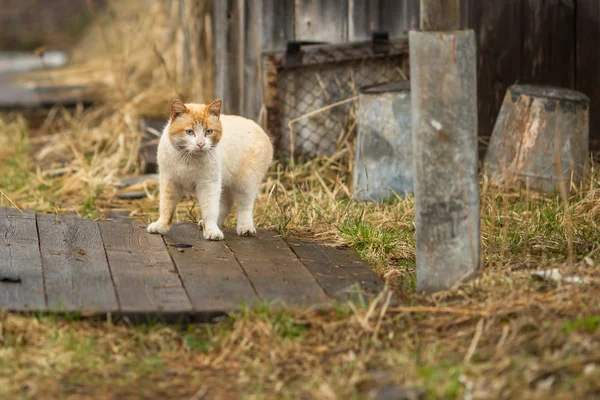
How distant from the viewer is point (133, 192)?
256 inches

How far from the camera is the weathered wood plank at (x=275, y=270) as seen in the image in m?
3.57

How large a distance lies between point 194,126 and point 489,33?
288 centimetres

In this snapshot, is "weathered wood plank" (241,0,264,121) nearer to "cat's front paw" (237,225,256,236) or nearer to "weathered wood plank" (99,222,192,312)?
"cat's front paw" (237,225,256,236)

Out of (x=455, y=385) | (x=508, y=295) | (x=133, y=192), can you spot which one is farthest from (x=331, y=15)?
(x=455, y=385)

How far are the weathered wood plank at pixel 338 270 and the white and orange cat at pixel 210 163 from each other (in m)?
0.44

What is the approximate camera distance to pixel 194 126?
14.0ft

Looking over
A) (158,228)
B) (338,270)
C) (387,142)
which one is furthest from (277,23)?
(338,270)

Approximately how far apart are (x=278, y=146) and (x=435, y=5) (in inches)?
127

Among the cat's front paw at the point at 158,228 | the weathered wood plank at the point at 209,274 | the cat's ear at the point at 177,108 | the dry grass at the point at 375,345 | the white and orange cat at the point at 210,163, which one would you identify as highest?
the cat's ear at the point at 177,108

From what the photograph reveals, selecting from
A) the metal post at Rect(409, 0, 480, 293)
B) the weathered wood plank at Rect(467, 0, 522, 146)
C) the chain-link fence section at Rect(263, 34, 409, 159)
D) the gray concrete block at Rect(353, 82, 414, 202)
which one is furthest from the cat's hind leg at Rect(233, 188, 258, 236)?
the weathered wood plank at Rect(467, 0, 522, 146)

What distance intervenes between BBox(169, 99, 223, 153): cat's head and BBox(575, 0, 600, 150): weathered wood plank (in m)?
3.33

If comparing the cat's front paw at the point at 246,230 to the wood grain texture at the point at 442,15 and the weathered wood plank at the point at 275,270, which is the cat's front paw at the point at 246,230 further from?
the wood grain texture at the point at 442,15

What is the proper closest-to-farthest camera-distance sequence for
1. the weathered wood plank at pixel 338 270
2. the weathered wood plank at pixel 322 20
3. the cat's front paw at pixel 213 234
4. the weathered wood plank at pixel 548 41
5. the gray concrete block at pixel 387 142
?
the weathered wood plank at pixel 338 270 → the cat's front paw at pixel 213 234 → the gray concrete block at pixel 387 142 → the weathered wood plank at pixel 548 41 → the weathered wood plank at pixel 322 20

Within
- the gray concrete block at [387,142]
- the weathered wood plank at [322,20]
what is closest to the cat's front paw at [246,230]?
the gray concrete block at [387,142]
